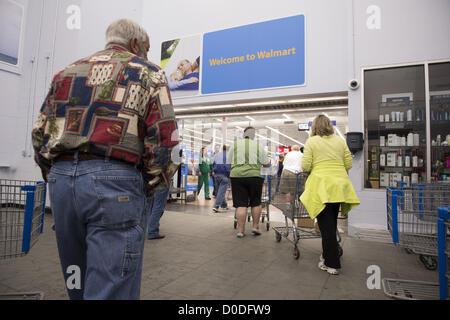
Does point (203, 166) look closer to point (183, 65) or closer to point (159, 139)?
point (183, 65)

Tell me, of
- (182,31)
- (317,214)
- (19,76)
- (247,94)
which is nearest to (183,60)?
(182,31)

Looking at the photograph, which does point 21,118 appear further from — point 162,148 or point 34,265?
point 162,148

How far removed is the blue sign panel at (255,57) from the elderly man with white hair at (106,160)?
5.15 meters

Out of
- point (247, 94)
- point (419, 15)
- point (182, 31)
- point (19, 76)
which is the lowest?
point (247, 94)

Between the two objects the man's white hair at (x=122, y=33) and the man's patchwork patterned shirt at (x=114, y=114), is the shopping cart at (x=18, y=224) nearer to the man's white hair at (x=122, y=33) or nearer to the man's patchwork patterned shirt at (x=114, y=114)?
the man's patchwork patterned shirt at (x=114, y=114)

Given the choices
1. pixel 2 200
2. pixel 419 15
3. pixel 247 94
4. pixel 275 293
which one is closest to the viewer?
pixel 2 200

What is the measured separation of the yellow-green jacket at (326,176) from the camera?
2984 mm

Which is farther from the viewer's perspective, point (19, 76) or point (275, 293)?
point (19, 76)

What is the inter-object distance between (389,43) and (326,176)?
3367 millimetres

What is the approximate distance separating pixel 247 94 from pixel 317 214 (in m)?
3.94

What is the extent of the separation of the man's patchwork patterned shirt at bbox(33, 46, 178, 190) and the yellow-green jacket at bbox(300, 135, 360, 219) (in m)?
2.15

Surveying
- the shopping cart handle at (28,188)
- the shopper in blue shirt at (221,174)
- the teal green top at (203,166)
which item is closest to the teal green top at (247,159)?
the shopper in blue shirt at (221,174)

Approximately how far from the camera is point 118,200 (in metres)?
1.14
